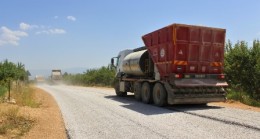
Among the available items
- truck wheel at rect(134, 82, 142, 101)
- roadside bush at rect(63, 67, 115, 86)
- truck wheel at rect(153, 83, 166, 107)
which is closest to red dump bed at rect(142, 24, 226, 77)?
truck wheel at rect(153, 83, 166, 107)

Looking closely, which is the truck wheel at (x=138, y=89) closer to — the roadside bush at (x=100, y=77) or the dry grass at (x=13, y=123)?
the dry grass at (x=13, y=123)

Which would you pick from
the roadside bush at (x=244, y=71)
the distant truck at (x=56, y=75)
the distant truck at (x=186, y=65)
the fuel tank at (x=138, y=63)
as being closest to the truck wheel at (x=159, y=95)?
the distant truck at (x=186, y=65)

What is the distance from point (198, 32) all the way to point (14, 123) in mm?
8690

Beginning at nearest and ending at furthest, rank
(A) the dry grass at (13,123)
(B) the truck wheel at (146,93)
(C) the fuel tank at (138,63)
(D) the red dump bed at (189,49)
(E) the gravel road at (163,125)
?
1. (E) the gravel road at (163,125)
2. (A) the dry grass at (13,123)
3. (D) the red dump bed at (189,49)
4. (B) the truck wheel at (146,93)
5. (C) the fuel tank at (138,63)

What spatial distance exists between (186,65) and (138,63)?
3.95 meters

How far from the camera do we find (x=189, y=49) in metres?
14.8

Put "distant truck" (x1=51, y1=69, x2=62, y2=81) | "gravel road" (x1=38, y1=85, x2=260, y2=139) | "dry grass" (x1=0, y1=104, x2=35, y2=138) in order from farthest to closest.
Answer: "distant truck" (x1=51, y1=69, x2=62, y2=81), "dry grass" (x1=0, y1=104, x2=35, y2=138), "gravel road" (x1=38, y1=85, x2=260, y2=139)

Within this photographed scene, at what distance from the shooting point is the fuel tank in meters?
18.0

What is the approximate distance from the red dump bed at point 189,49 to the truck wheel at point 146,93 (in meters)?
1.54

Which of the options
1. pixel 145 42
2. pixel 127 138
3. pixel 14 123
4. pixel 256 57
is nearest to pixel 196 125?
pixel 127 138

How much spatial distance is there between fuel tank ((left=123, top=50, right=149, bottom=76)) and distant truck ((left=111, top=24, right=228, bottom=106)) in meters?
1.44

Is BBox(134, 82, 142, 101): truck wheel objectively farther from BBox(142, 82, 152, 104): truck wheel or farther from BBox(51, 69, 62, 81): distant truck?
BBox(51, 69, 62, 81): distant truck

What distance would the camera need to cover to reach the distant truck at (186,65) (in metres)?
14.3

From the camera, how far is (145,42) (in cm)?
1723
